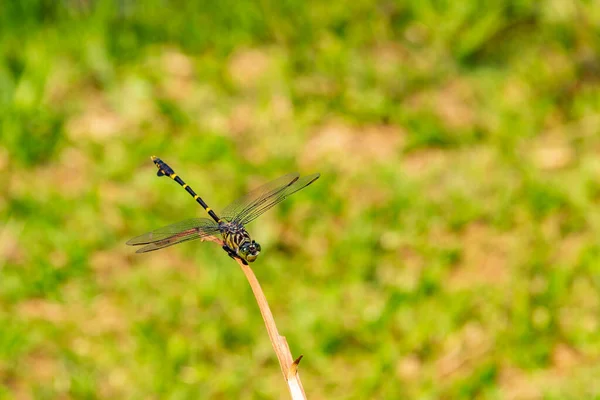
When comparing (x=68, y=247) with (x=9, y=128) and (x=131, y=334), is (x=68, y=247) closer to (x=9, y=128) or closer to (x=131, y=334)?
(x=131, y=334)

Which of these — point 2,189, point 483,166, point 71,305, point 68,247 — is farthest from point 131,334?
point 483,166

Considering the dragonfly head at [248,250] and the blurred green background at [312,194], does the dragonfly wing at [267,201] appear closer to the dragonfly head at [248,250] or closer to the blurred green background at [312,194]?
the dragonfly head at [248,250]

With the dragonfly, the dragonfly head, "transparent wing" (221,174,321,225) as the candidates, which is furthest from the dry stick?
"transparent wing" (221,174,321,225)

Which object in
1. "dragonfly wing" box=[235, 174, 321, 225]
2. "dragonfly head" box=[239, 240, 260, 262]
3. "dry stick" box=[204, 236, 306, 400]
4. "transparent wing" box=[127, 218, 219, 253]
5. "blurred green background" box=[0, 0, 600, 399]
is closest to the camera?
"dry stick" box=[204, 236, 306, 400]

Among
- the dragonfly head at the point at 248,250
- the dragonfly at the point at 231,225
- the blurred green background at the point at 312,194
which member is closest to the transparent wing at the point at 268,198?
the dragonfly at the point at 231,225

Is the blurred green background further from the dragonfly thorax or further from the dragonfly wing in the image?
the dragonfly thorax

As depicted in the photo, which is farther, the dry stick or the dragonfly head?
the dragonfly head
